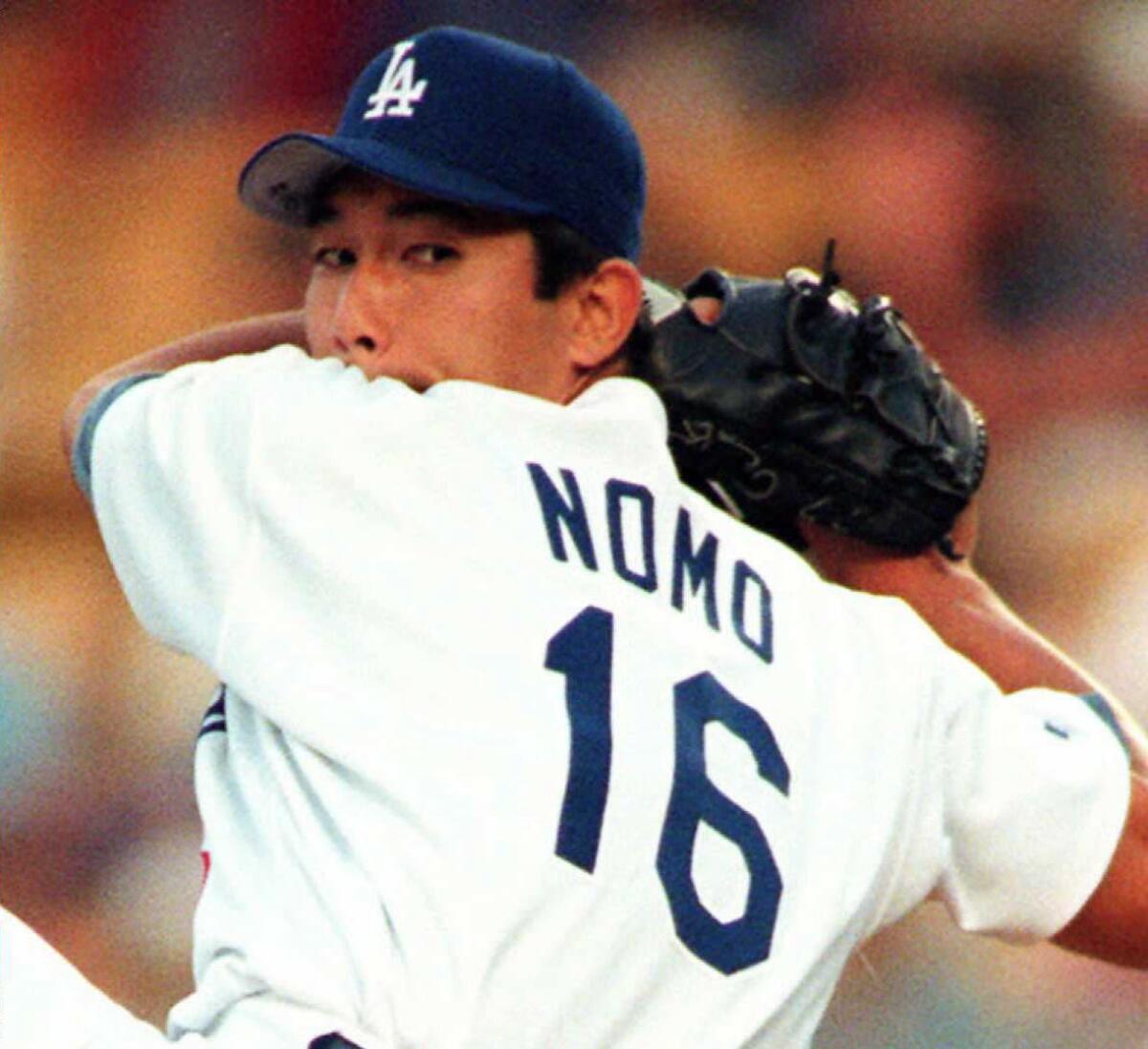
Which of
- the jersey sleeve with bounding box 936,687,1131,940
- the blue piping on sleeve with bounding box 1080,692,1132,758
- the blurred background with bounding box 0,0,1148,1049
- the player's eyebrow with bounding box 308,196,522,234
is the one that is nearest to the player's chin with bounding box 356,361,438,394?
the player's eyebrow with bounding box 308,196,522,234

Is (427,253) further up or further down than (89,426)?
further up

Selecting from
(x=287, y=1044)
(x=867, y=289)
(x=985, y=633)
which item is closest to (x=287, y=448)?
(x=287, y=1044)

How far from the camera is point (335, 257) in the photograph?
201cm

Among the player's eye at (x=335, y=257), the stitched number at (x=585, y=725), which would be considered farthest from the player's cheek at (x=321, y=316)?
the stitched number at (x=585, y=725)

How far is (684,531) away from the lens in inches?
77.0

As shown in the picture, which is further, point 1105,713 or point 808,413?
point 808,413

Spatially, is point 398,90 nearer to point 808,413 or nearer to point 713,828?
point 808,413

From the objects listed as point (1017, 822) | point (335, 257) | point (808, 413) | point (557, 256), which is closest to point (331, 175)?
point (335, 257)

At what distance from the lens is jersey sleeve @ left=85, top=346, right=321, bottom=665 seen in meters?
1.79

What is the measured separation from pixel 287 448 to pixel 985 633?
0.80m

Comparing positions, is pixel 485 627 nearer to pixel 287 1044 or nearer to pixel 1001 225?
pixel 287 1044

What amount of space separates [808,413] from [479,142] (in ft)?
1.48

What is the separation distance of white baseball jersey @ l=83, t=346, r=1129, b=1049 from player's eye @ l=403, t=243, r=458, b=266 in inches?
4.8

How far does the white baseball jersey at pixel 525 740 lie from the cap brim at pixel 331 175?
0.16m
